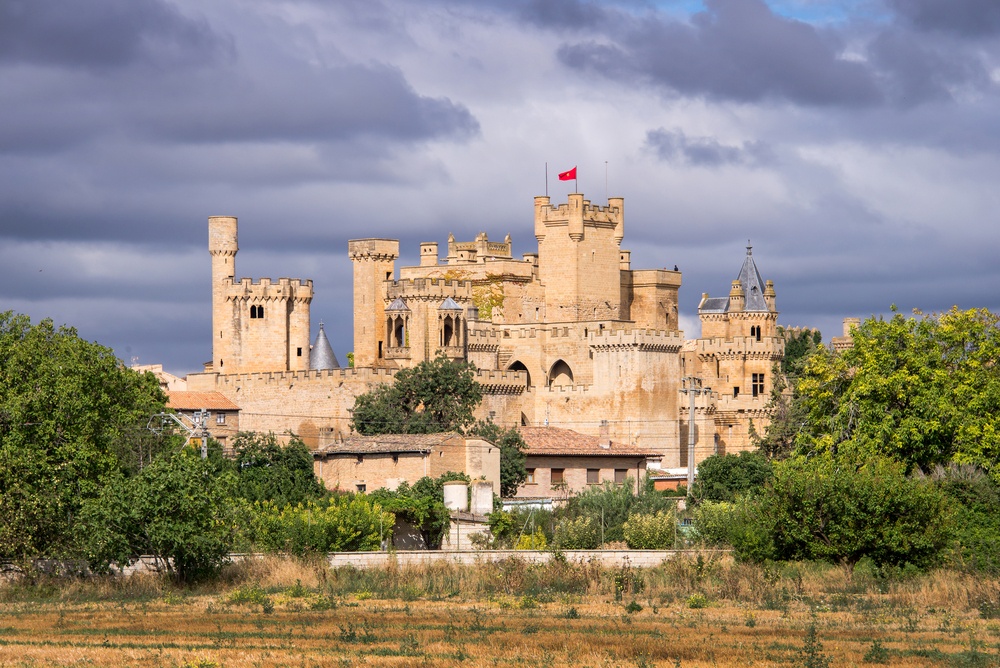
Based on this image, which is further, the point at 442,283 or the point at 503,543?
the point at 442,283

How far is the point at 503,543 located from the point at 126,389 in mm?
11444

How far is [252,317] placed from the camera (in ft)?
A: 291

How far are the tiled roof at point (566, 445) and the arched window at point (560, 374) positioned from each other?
32.2ft

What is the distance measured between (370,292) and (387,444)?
2722 cm

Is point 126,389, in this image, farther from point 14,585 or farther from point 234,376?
point 234,376

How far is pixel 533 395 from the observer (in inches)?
3332

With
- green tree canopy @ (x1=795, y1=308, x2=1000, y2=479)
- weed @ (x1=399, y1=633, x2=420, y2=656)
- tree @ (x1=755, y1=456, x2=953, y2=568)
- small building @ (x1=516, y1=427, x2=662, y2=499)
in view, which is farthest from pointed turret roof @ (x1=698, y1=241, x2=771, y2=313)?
weed @ (x1=399, y1=633, x2=420, y2=656)

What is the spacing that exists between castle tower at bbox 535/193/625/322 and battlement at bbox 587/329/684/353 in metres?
6.42

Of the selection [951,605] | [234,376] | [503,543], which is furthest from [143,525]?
[234,376]

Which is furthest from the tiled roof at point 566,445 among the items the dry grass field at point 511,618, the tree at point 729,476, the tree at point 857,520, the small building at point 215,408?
the dry grass field at point 511,618

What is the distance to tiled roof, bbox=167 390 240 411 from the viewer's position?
7881 cm

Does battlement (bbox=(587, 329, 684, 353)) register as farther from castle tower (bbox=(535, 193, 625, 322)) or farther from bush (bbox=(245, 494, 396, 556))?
bush (bbox=(245, 494, 396, 556))

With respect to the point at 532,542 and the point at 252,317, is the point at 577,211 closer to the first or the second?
the point at 252,317

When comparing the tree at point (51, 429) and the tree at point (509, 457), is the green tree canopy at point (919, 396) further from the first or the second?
the tree at point (51, 429)
